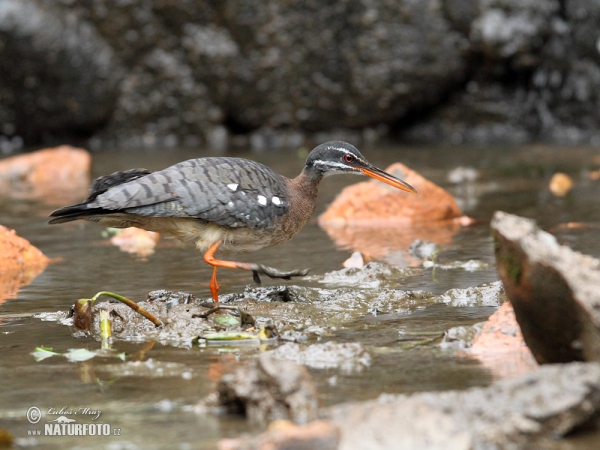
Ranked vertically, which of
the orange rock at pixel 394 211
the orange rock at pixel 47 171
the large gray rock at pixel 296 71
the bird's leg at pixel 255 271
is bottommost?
the bird's leg at pixel 255 271

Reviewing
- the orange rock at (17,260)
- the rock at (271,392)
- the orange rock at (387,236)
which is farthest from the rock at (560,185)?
the rock at (271,392)

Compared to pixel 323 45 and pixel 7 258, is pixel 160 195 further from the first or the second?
pixel 323 45

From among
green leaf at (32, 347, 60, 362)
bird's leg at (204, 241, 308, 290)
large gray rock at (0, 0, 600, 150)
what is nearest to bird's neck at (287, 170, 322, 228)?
bird's leg at (204, 241, 308, 290)

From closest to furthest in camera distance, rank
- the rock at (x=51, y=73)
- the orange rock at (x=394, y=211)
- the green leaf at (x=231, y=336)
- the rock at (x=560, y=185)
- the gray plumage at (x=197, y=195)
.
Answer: the green leaf at (x=231, y=336), the gray plumage at (x=197, y=195), the orange rock at (x=394, y=211), the rock at (x=560, y=185), the rock at (x=51, y=73)

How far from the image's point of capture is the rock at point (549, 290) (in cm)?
354

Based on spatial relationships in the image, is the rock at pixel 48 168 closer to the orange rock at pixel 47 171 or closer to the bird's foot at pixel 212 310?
the orange rock at pixel 47 171

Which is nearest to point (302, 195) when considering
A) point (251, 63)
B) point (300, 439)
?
point (300, 439)

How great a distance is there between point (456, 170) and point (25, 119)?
9.08 m

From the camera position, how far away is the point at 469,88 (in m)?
16.0

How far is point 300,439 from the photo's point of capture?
9.94 ft

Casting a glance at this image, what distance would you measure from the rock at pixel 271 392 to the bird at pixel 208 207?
2120 millimetres

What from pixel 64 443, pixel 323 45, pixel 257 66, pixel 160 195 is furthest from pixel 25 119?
pixel 64 443

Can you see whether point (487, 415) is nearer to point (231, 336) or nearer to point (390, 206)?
point (231, 336)

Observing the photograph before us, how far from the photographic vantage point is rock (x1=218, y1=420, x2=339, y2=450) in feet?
9.93
